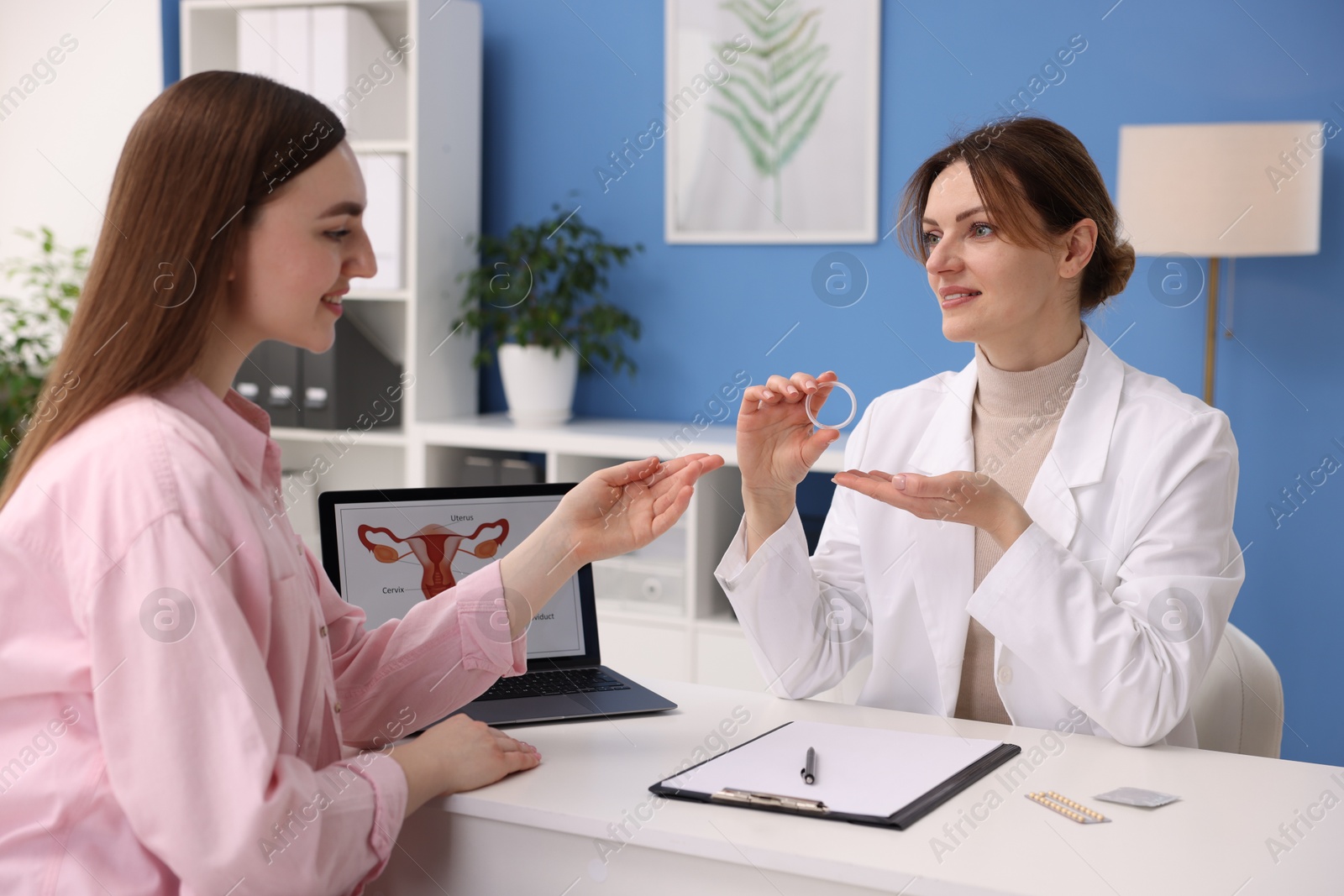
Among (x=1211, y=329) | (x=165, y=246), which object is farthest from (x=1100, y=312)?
(x=165, y=246)

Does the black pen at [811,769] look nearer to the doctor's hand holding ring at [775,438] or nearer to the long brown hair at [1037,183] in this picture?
the doctor's hand holding ring at [775,438]

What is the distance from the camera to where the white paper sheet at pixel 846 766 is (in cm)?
118

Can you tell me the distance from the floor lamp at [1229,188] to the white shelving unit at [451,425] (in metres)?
0.93

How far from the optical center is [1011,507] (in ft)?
4.87

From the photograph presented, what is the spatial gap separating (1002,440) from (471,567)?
0.82 meters

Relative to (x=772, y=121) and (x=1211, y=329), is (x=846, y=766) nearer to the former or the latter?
(x=1211, y=329)

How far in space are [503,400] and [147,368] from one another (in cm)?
280

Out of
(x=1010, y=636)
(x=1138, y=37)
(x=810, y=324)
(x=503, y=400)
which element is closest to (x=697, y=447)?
(x=810, y=324)

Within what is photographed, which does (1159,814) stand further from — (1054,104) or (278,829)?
(1054,104)

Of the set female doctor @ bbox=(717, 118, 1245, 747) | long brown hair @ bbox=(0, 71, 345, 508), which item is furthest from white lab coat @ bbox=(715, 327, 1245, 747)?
long brown hair @ bbox=(0, 71, 345, 508)

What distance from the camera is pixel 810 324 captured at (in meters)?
3.40

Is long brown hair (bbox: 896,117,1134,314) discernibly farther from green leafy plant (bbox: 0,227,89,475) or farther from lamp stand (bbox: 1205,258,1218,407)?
green leafy plant (bbox: 0,227,89,475)

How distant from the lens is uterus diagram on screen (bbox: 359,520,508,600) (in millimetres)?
1583

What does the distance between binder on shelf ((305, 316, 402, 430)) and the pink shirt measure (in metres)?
2.44
